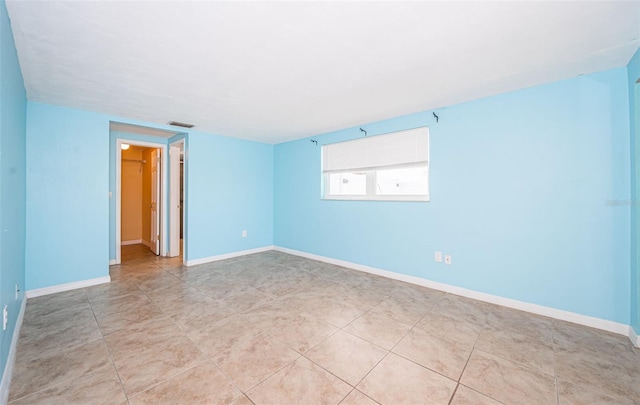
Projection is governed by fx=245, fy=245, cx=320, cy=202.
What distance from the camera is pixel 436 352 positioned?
1.86 m

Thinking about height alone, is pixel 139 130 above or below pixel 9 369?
above

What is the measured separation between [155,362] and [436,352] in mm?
2060

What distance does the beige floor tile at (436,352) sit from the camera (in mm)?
1694

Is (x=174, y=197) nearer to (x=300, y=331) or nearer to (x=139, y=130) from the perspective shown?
(x=139, y=130)

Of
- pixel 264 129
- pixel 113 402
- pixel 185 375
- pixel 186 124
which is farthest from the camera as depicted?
pixel 264 129

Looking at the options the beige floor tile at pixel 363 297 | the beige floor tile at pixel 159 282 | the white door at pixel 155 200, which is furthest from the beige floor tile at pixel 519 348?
the white door at pixel 155 200

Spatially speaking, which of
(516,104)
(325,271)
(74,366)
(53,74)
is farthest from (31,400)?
(516,104)

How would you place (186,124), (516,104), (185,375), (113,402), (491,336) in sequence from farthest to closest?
(186,124) → (516,104) → (491,336) → (185,375) → (113,402)

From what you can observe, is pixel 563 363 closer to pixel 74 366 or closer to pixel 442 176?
pixel 442 176

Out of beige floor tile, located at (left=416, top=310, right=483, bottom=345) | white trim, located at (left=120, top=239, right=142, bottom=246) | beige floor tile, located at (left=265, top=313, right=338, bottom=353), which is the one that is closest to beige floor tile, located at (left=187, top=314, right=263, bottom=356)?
beige floor tile, located at (left=265, top=313, right=338, bottom=353)

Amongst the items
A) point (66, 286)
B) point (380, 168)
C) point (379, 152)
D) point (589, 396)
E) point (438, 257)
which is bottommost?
point (589, 396)

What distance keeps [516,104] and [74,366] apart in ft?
14.6

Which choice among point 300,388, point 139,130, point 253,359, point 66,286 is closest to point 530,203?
point 300,388

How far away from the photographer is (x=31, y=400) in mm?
1406
